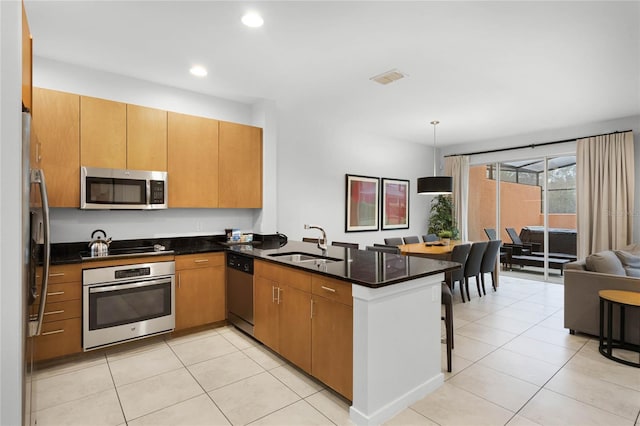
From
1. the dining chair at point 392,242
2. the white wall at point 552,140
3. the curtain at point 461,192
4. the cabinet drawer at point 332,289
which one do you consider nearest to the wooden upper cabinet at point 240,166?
the cabinet drawer at point 332,289

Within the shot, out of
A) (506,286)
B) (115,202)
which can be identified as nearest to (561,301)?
(506,286)

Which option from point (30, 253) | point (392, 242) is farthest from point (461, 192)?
point (30, 253)

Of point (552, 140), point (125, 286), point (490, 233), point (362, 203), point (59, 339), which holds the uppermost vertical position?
point (552, 140)

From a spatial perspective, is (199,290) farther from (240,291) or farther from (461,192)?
(461,192)

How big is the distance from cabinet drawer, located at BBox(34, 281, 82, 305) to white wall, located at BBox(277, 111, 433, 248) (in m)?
2.61

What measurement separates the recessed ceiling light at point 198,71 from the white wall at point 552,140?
229 inches

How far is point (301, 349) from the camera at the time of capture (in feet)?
8.68

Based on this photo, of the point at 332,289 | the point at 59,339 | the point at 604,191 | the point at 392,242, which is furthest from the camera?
the point at 392,242

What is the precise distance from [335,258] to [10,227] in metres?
2.24

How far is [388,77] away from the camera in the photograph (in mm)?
3682

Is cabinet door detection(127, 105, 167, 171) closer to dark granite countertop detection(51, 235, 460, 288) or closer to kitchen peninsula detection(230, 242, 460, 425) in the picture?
dark granite countertop detection(51, 235, 460, 288)

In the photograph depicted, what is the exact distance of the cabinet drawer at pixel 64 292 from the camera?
9.39 feet

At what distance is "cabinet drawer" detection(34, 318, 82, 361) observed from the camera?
2.83m

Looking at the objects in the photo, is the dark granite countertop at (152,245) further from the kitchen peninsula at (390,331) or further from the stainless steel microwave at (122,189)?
the kitchen peninsula at (390,331)
